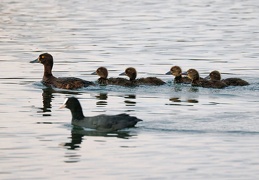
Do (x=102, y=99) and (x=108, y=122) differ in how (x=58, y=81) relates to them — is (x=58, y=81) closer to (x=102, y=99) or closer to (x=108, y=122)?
(x=102, y=99)

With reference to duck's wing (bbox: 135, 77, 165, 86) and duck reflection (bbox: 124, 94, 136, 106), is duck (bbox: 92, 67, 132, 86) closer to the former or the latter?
duck's wing (bbox: 135, 77, 165, 86)

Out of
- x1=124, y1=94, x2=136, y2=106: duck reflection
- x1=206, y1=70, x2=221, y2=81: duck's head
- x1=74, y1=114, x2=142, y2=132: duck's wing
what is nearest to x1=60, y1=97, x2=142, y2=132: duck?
x1=74, y1=114, x2=142, y2=132: duck's wing

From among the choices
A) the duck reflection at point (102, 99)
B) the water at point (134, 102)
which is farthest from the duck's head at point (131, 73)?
the duck reflection at point (102, 99)

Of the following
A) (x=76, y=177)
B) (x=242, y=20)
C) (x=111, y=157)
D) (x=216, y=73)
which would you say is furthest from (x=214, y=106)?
(x=242, y=20)

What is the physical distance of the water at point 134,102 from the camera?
15039 millimetres

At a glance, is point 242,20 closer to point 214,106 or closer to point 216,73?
point 216,73

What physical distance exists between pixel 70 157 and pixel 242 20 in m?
26.9

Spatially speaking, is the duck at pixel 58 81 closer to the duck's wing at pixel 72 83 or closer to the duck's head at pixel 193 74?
the duck's wing at pixel 72 83

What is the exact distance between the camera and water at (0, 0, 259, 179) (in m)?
15.0

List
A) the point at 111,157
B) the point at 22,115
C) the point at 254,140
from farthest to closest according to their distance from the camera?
the point at 22,115 < the point at 254,140 < the point at 111,157

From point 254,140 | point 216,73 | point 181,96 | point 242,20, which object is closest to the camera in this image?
point 254,140

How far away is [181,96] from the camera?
878 inches

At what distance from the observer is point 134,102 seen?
21.2m

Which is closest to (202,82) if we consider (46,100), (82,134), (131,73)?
(131,73)
